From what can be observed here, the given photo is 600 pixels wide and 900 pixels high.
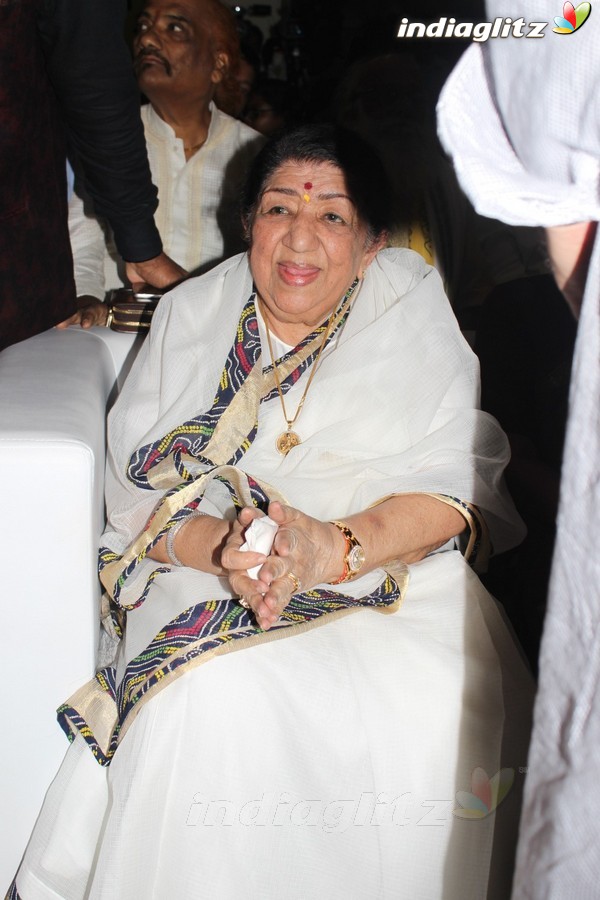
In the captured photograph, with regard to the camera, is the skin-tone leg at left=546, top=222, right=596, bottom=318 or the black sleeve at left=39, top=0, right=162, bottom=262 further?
the black sleeve at left=39, top=0, right=162, bottom=262

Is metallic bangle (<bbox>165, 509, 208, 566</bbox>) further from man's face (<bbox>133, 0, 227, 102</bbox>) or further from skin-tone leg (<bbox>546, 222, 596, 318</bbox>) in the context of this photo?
man's face (<bbox>133, 0, 227, 102</bbox>)

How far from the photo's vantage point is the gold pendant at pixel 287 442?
1413mm

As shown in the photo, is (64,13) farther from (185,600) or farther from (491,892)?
(491,892)

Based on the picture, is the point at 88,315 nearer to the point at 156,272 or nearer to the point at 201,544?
the point at 156,272

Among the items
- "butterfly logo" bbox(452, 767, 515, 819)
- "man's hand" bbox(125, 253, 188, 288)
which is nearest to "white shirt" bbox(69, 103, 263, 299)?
"man's hand" bbox(125, 253, 188, 288)

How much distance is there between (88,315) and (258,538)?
0.82 metres

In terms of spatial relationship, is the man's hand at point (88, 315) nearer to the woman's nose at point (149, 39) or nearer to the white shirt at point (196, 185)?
the white shirt at point (196, 185)

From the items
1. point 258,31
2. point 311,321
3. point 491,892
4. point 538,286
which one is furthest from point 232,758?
point 258,31

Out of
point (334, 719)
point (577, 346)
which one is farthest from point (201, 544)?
point (577, 346)

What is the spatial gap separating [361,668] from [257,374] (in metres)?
0.51

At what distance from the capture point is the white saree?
3.46 ft

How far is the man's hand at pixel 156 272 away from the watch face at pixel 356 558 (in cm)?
95

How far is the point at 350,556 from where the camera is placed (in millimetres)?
1212

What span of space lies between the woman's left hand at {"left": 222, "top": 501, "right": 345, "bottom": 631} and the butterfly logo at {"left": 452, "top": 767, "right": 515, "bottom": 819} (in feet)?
1.01
